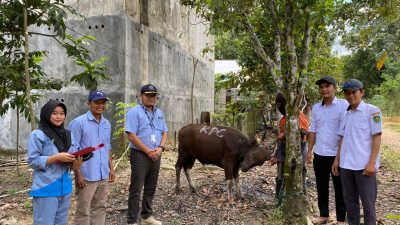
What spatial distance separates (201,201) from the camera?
689 centimetres

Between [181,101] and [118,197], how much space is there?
7731 millimetres

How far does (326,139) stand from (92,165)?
3174mm

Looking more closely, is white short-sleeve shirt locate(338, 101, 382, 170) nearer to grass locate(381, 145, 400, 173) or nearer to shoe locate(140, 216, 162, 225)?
shoe locate(140, 216, 162, 225)

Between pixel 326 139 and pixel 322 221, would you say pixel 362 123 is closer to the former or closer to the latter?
pixel 326 139

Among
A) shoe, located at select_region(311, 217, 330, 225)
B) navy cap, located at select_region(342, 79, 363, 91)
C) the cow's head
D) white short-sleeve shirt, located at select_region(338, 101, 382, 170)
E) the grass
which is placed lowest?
the grass

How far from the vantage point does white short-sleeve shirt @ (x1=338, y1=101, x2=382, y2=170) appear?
460cm

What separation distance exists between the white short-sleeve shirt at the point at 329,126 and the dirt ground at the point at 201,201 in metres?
1.15

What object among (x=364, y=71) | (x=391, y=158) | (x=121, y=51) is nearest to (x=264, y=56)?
(x=121, y=51)

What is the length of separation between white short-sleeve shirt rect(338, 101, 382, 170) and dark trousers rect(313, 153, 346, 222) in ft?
2.28

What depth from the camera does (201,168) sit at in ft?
32.5

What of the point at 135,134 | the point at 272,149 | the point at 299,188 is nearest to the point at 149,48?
the point at 272,149

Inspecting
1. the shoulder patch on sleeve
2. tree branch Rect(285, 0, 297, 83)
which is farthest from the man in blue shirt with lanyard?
the shoulder patch on sleeve

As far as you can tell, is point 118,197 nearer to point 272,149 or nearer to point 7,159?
point 272,149

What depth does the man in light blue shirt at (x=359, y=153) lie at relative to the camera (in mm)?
4574
